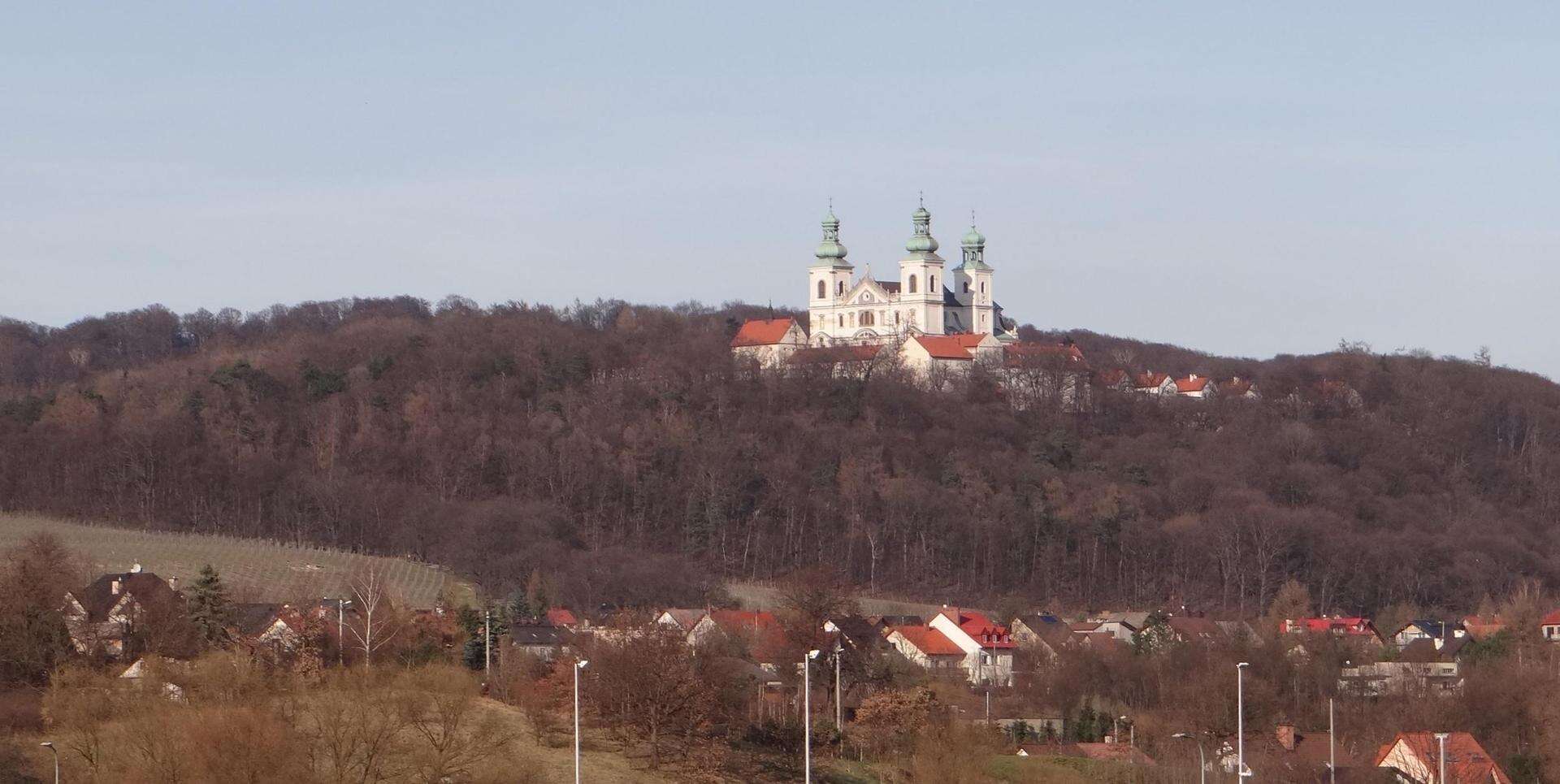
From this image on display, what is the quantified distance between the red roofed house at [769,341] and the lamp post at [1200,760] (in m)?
79.9

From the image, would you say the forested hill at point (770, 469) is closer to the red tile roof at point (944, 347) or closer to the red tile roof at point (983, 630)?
the red tile roof at point (944, 347)

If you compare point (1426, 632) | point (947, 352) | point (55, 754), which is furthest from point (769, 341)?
point (55, 754)

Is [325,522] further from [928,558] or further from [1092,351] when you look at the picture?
[1092,351]

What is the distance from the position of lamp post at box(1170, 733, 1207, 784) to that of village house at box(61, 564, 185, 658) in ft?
69.5

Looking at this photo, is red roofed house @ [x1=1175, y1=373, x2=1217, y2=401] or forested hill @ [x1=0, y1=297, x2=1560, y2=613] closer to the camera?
forested hill @ [x1=0, y1=297, x2=1560, y2=613]

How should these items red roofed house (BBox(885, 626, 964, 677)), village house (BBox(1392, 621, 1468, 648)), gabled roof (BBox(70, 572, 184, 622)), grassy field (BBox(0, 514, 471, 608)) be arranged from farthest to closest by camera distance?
1. village house (BBox(1392, 621, 1468, 648))
2. grassy field (BBox(0, 514, 471, 608))
3. red roofed house (BBox(885, 626, 964, 677))
4. gabled roof (BBox(70, 572, 184, 622))

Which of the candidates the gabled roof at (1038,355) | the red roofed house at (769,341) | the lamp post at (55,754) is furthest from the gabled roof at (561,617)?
the gabled roof at (1038,355)

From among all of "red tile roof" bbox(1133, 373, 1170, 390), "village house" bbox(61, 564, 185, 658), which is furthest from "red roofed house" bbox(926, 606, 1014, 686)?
"red tile roof" bbox(1133, 373, 1170, 390)

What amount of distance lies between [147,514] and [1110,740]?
50.6m

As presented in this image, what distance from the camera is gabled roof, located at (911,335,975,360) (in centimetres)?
12569

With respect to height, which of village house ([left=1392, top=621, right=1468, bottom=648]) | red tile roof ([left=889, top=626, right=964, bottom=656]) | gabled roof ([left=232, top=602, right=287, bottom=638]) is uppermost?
gabled roof ([left=232, top=602, right=287, bottom=638])

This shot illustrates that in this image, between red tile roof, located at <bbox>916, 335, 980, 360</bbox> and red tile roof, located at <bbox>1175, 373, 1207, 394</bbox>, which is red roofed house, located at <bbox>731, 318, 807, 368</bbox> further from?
red tile roof, located at <bbox>1175, 373, 1207, 394</bbox>

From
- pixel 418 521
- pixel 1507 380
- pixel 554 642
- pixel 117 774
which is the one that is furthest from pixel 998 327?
pixel 117 774

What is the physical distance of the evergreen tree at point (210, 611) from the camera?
1980 inches
